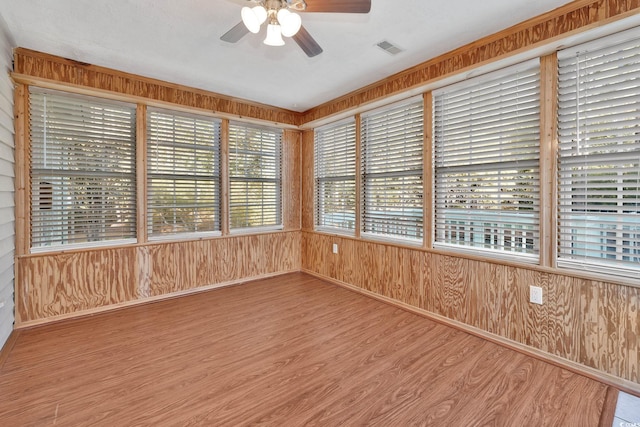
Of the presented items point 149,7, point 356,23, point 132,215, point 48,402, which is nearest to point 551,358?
point 356,23

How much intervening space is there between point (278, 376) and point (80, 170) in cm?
293

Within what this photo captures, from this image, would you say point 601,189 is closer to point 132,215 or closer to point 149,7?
point 149,7

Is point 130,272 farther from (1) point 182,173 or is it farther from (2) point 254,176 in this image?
(2) point 254,176

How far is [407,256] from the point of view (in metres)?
3.31

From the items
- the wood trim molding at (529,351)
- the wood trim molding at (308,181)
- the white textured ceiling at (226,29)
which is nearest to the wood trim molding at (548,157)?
the white textured ceiling at (226,29)

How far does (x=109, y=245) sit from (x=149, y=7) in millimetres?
2439

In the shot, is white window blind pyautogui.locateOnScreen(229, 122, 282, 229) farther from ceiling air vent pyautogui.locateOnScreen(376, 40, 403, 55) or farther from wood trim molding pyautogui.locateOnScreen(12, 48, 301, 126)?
ceiling air vent pyautogui.locateOnScreen(376, 40, 403, 55)

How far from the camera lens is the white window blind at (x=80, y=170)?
290 centimetres

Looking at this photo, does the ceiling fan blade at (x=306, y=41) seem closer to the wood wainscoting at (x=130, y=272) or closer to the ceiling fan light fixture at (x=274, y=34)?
the ceiling fan light fixture at (x=274, y=34)

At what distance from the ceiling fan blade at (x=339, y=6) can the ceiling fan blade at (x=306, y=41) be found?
18 centimetres

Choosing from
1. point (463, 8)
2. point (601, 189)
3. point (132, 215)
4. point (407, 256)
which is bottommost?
point (407, 256)

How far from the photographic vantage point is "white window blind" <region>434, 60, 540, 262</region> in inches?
94.4

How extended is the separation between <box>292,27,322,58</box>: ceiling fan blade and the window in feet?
6.40

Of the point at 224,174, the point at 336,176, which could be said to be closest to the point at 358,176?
the point at 336,176
